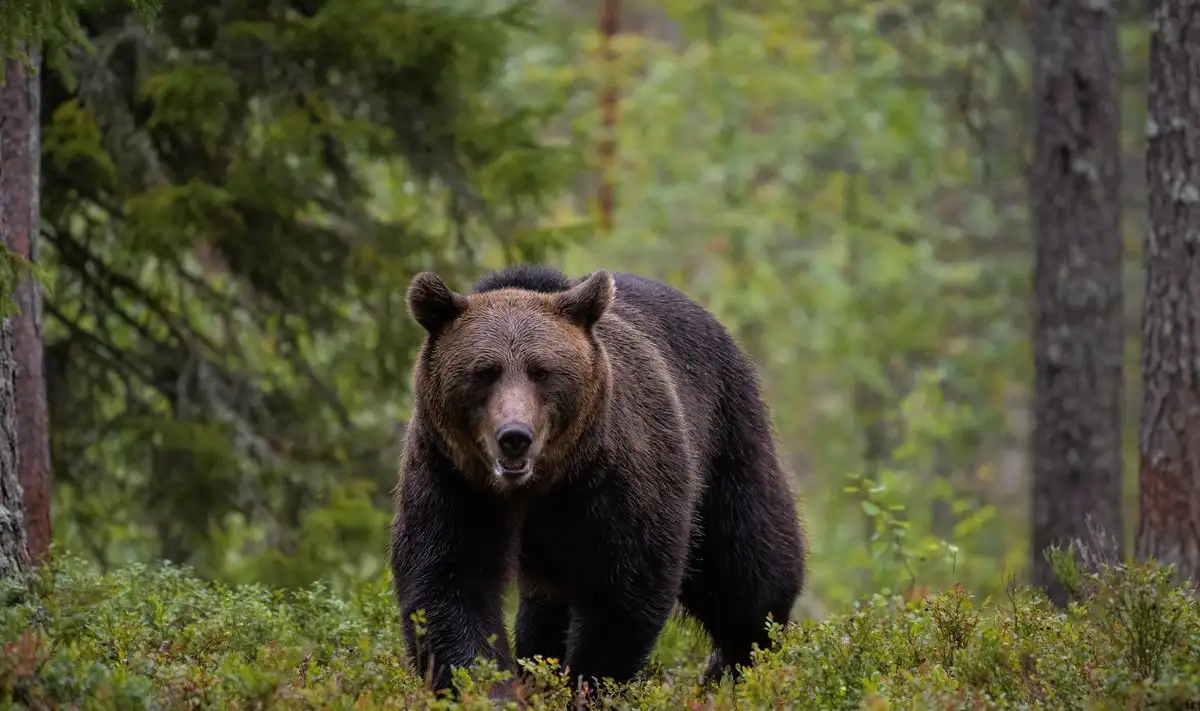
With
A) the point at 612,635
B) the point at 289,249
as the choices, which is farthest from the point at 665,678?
the point at 289,249

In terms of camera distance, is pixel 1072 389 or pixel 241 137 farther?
pixel 1072 389

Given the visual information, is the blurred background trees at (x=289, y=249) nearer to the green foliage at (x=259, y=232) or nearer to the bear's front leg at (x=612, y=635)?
the green foliage at (x=259, y=232)

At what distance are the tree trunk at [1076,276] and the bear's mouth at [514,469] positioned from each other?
7.43 meters

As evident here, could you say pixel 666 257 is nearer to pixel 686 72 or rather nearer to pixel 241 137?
pixel 686 72

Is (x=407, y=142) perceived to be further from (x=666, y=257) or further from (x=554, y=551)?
(x=666, y=257)

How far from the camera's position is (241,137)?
10125 millimetres

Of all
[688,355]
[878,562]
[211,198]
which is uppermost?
[211,198]

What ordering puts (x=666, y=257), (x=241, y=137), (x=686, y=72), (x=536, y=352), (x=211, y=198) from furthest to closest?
(x=666, y=257)
(x=686, y=72)
(x=241, y=137)
(x=211, y=198)
(x=536, y=352)

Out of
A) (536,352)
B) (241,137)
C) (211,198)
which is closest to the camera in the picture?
(536,352)

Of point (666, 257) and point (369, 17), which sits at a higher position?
point (369, 17)

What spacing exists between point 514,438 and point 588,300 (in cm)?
91

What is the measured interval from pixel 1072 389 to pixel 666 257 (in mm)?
9724

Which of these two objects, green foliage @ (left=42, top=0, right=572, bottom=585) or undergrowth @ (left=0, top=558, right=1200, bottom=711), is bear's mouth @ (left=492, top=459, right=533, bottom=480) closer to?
undergrowth @ (left=0, top=558, right=1200, bottom=711)

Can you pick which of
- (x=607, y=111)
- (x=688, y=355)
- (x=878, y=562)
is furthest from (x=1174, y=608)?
(x=607, y=111)
